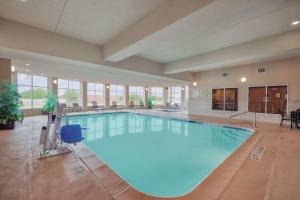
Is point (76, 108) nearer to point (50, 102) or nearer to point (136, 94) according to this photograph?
point (50, 102)

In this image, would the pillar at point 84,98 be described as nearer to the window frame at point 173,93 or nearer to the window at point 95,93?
the window at point 95,93

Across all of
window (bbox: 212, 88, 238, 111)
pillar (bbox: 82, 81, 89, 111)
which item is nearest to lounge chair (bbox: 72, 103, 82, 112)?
pillar (bbox: 82, 81, 89, 111)

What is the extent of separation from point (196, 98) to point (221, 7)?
8263 millimetres

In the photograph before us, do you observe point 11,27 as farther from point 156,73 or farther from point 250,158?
point 250,158

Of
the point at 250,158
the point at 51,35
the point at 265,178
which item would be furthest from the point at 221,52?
the point at 51,35

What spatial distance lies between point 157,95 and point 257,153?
50.4 feet

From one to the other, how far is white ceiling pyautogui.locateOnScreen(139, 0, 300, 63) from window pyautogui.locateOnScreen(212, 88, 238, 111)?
395cm

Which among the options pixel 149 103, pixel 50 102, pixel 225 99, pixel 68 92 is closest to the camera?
pixel 225 99

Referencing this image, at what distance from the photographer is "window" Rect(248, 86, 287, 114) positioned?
21.9 ft

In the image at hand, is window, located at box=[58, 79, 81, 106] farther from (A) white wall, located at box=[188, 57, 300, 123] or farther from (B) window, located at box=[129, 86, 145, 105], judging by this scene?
(A) white wall, located at box=[188, 57, 300, 123]

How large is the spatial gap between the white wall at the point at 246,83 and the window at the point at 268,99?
205 mm

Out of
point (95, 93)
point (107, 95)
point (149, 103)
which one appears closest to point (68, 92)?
point (95, 93)

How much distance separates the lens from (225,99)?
857cm

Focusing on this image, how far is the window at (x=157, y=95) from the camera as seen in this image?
58.8 ft
